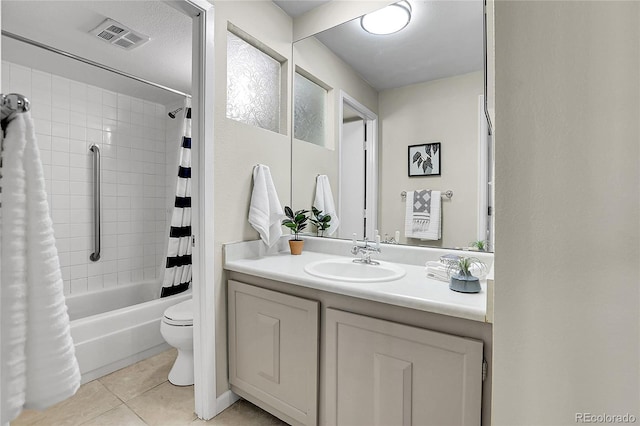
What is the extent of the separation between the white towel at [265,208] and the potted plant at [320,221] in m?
0.28

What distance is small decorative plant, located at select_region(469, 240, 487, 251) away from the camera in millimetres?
1432

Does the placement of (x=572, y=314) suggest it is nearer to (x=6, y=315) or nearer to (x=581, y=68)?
(x=581, y=68)

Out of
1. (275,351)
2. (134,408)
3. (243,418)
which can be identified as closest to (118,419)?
(134,408)

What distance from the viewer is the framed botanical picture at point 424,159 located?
5.10 ft

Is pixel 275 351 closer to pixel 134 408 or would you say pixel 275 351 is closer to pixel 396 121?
pixel 134 408

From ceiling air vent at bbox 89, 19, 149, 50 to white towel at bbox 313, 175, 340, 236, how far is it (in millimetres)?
1470

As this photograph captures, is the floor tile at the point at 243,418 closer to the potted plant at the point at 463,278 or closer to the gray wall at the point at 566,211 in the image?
the potted plant at the point at 463,278

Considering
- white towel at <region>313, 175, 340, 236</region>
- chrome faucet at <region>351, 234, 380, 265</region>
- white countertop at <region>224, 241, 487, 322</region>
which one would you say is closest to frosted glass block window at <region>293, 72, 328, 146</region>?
white towel at <region>313, 175, 340, 236</region>

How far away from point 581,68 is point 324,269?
1.39 metres

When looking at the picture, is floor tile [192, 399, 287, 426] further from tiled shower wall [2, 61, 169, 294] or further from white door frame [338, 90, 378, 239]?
tiled shower wall [2, 61, 169, 294]

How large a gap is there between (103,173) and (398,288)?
2.91 metres

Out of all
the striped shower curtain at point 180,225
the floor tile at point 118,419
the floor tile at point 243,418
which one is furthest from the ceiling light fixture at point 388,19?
the floor tile at point 118,419

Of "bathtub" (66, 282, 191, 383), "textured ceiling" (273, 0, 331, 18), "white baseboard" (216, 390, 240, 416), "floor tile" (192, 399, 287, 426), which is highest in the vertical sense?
"textured ceiling" (273, 0, 331, 18)

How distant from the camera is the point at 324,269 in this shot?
5.35 feet
